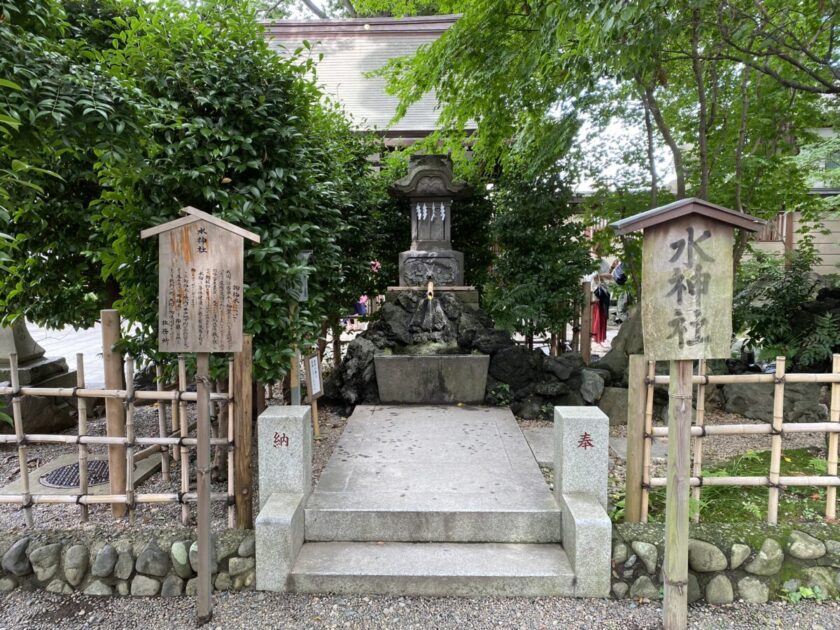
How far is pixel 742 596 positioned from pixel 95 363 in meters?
11.9

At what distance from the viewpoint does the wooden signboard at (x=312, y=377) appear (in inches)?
214

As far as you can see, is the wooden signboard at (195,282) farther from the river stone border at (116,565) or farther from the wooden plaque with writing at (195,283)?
the river stone border at (116,565)

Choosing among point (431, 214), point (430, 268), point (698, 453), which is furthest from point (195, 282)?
point (431, 214)

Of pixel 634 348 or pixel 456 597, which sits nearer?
pixel 456 597

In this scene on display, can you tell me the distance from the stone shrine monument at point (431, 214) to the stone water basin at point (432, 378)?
2.43 m

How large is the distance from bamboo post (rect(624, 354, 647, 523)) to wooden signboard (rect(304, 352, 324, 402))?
134 inches

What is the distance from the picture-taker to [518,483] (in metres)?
3.78

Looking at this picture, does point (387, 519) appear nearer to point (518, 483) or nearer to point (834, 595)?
point (518, 483)

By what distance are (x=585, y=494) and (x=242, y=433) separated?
2.30 meters

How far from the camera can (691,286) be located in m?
2.47

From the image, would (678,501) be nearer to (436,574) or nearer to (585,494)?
(585,494)

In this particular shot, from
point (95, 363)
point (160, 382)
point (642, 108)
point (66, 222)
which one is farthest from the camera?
point (95, 363)

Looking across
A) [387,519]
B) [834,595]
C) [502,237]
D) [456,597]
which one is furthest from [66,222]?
[834,595]

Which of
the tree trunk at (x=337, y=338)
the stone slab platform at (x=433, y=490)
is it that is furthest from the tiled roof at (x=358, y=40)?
the stone slab platform at (x=433, y=490)
